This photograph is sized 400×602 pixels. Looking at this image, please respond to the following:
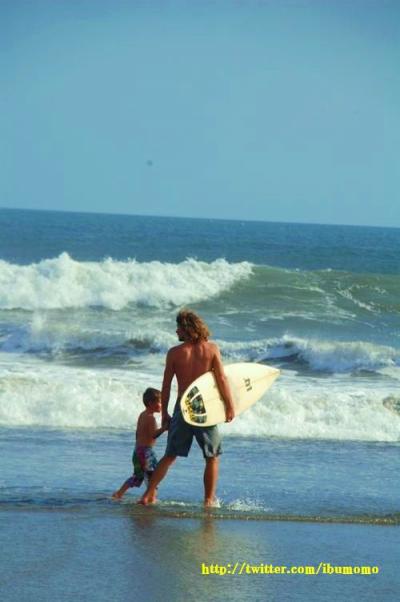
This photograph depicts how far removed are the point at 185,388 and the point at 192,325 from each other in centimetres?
43

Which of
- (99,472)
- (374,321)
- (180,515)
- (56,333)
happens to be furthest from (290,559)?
(374,321)

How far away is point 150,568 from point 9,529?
1134 millimetres

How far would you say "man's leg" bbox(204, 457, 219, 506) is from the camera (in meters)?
7.32

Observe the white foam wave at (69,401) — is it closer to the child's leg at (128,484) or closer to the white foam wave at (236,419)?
the white foam wave at (236,419)

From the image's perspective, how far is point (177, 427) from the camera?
729 cm

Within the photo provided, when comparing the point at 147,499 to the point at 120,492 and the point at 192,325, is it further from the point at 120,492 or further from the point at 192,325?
the point at 192,325

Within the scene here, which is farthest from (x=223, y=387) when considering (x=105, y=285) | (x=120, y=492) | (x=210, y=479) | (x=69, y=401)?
(x=105, y=285)

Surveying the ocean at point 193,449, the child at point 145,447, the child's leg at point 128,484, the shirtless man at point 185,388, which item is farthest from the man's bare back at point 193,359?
the ocean at point 193,449

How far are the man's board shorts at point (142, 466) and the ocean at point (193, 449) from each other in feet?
0.50

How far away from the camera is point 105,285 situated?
2547cm

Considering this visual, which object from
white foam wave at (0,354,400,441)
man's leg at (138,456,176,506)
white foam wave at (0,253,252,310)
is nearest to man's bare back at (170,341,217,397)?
man's leg at (138,456,176,506)

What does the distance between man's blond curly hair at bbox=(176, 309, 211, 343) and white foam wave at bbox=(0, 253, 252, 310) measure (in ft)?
54.8

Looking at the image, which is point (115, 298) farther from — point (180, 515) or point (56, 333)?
point (180, 515)

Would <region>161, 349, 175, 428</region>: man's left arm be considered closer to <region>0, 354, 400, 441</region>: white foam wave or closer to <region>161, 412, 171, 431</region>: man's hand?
<region>161, 412, 171, 431</region>: man's hand
